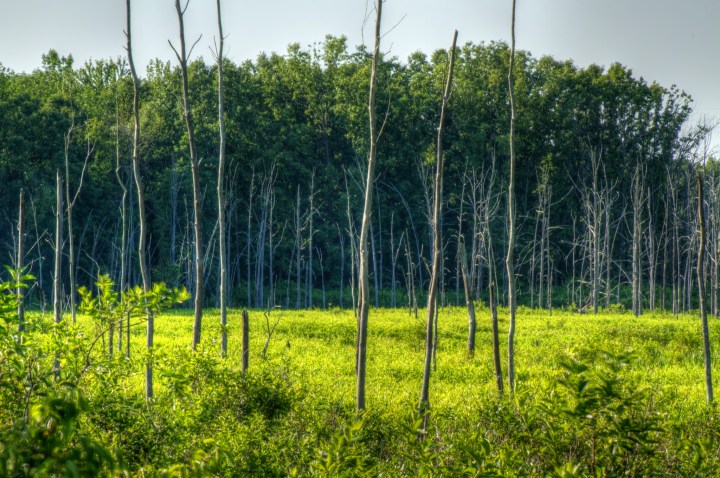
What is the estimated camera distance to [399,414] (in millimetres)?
8875

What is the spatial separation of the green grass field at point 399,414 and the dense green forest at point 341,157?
16.6m

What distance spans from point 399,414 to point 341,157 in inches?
1175

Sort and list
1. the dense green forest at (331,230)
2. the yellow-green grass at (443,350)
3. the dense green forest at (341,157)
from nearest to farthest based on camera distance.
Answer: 1. the dense green forest at (331,230)
2. the yellow-green grass at (443,350)
3. the dense green forest at (341,157)

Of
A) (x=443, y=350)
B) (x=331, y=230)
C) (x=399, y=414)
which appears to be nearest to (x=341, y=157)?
(x=331, y=230)

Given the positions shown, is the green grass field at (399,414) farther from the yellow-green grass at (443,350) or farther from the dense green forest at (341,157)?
the dense green forest at (341,157)

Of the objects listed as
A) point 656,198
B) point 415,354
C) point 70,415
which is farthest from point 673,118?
point 70,415

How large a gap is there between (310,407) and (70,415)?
18.3 feet

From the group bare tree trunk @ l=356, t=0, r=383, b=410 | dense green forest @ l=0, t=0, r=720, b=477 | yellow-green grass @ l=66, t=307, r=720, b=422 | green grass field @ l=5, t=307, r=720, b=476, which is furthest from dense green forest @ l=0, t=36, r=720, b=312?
bare tree trunk @ l=356, t=0, r=383, b=410

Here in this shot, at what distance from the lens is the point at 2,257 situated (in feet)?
101

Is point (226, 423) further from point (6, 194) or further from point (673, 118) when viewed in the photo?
point (673, 118)

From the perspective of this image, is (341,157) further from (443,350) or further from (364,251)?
(364,251)

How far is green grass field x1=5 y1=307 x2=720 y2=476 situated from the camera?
143 inches

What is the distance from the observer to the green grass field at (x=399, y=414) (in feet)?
11.9

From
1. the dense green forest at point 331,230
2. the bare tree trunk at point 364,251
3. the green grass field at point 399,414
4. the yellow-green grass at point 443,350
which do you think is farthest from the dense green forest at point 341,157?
the bare tree trunk at point 364,251
